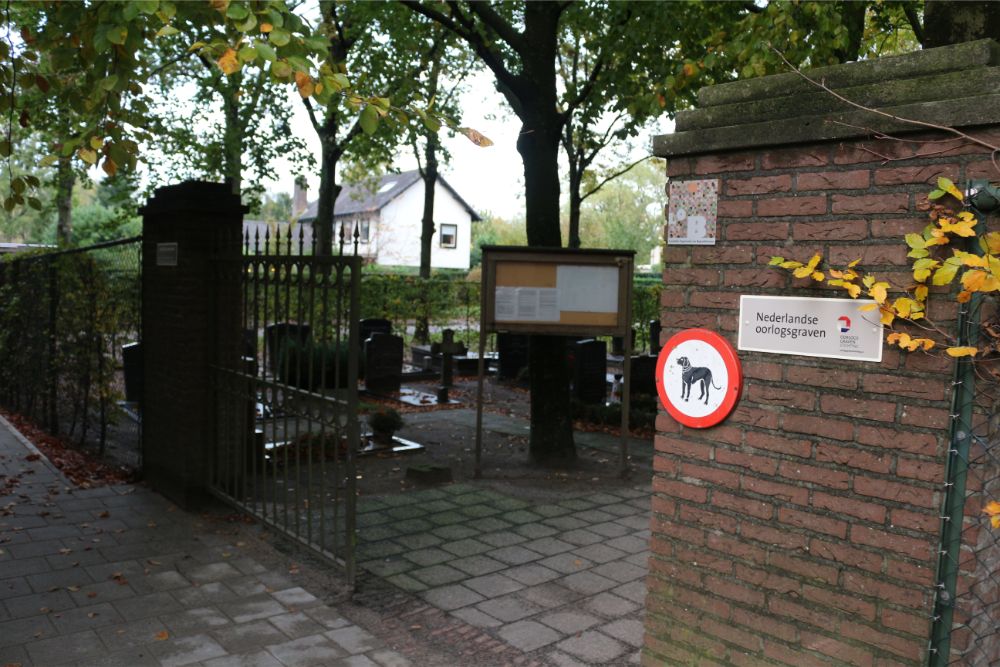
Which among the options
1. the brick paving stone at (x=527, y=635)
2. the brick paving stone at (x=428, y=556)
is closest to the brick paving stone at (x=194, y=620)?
the brick paving stone at (x=428, y=556)

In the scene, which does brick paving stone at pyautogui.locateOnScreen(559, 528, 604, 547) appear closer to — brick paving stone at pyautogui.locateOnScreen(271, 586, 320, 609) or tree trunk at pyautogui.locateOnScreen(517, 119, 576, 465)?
brick paving stone at pyautogui.locateOnScreen(271, 586, 320, 609)

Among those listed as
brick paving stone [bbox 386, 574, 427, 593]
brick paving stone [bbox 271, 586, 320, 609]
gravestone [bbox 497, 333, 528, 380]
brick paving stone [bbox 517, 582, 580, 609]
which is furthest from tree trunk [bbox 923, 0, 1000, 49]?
gravestone [bbox 497, 333, 528, 380]

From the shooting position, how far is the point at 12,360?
11906 millimetres

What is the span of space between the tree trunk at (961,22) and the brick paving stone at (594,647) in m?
3.79

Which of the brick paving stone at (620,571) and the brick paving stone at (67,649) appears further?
the brick paving stone at (620,571)

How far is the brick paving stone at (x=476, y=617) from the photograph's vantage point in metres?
4.70

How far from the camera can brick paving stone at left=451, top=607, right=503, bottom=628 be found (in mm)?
4699

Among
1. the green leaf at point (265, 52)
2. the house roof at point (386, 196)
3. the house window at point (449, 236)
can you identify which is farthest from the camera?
the house window at point (449, 236)

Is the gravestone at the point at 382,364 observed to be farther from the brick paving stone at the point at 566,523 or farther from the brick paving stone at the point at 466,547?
the brick paving stone at the point at 466,547

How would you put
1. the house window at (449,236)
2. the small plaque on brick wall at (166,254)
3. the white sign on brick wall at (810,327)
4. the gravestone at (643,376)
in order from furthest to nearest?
1. the house window at (449,236)
2. the gravestone at (643,376)
3. the small plaque on brick wall at (166,254)
4. the white sign on brick wall at (810,327)

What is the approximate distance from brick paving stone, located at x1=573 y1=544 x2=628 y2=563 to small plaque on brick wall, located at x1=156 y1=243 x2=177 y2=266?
158 inches

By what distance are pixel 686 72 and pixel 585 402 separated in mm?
6394

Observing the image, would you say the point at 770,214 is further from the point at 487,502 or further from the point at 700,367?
the point at 487,502

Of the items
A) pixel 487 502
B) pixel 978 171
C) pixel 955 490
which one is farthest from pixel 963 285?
pixel 487 502
